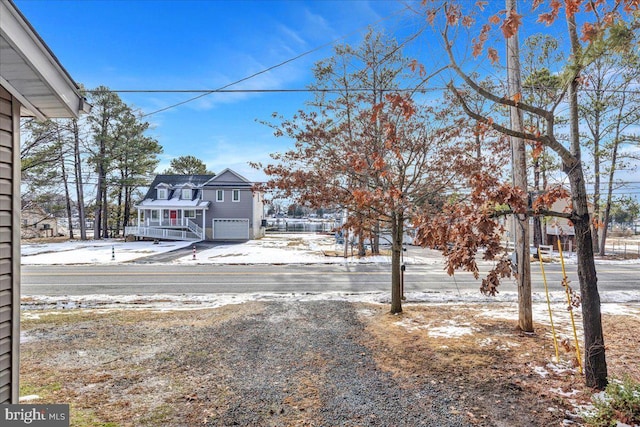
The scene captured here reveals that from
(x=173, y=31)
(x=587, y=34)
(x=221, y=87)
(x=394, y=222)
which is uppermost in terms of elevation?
(x=173, y=31)

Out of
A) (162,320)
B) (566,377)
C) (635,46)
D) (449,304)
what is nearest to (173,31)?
(162,320)

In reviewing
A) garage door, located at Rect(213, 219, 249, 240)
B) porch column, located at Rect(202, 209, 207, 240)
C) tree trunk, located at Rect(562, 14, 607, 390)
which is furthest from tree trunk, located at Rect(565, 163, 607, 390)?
porch column, located at Rect(202, 209, 207, 240)

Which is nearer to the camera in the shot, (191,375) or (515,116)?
(191,375)

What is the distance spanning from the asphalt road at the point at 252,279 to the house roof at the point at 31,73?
26.2 ft

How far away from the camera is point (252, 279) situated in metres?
12.8

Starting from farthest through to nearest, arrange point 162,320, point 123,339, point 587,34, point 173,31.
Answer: point 173,31
point 162,320
point 123,339
point 587,34

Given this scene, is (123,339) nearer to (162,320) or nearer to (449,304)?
(162,320)

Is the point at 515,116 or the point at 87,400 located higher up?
the point at 515,116

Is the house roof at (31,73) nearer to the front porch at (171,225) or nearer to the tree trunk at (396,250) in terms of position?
the tree trunk at (396,250)

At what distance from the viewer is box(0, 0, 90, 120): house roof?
8.47ft

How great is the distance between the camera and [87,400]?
3543mm

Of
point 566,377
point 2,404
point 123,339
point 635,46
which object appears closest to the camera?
point 2,404

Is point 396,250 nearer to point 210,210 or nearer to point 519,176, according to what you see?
point 519,176

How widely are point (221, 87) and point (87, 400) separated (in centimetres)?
718
